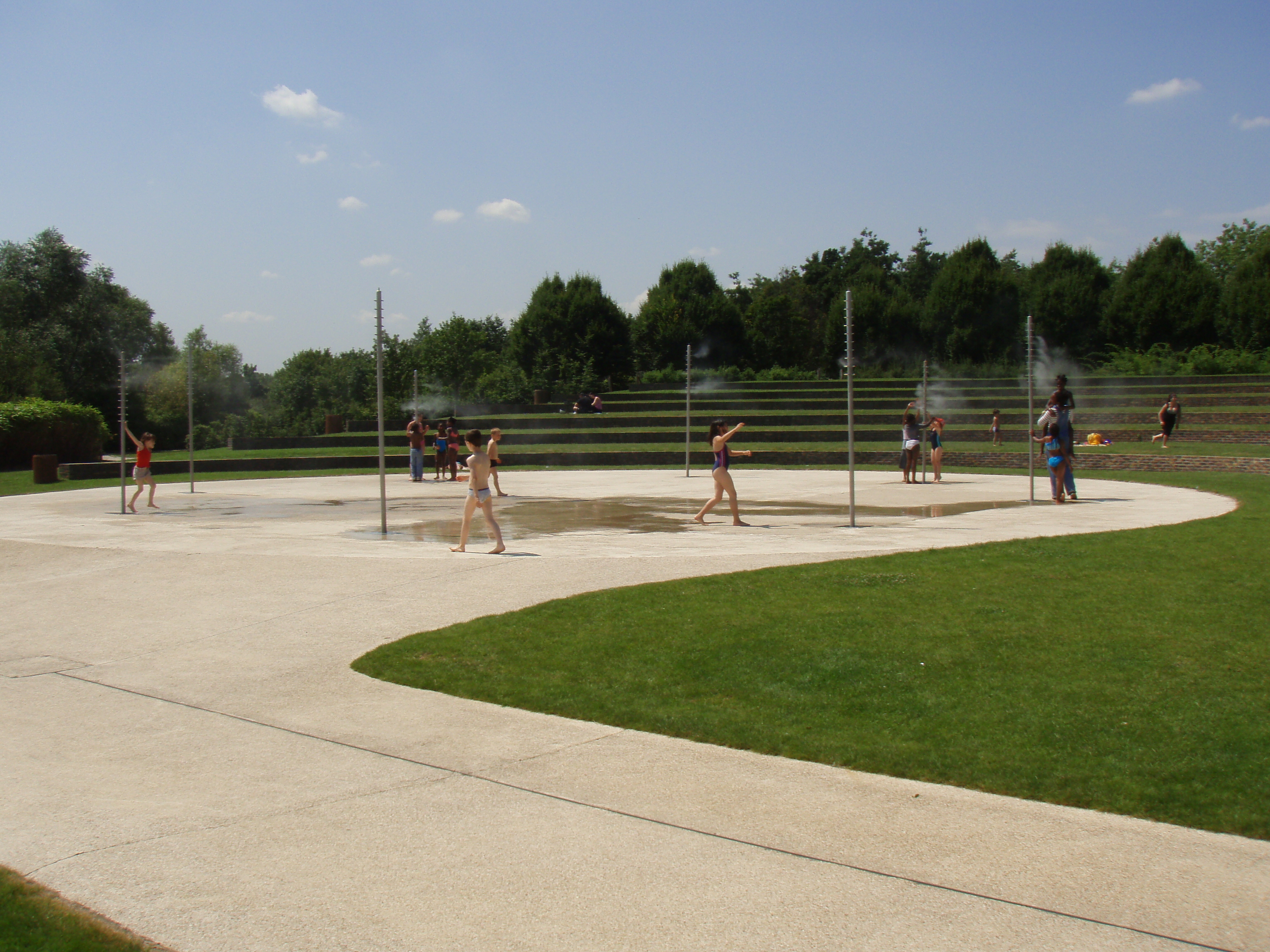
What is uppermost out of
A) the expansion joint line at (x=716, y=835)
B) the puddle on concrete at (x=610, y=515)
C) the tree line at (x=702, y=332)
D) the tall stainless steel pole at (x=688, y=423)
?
the tree line at (x=702, y=332)

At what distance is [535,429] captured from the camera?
42.0 meters

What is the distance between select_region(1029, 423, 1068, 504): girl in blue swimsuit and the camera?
18.0 metres

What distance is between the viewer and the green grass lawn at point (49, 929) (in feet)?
10.5

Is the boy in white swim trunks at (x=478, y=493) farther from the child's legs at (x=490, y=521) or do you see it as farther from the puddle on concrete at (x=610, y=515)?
the puddle on concrete at (x=610, y=515)

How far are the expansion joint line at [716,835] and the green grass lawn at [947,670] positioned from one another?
109 cm

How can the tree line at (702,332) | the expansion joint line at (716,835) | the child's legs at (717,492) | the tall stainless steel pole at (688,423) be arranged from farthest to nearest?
the tree line at (702,332) → the tall stainless steel pole at (688,423) → the child's legs at (717,492) → the expansion joint line at (716,835)

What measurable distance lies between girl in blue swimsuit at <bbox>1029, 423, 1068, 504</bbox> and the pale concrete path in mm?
13017

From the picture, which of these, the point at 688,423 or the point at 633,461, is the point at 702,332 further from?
the point at 688,423

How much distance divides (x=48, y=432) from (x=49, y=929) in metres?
39.0

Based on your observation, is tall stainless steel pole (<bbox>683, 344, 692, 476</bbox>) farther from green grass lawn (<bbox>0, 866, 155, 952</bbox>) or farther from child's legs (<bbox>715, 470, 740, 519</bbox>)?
green grass lawn (<bbox>0, 866, 155, 952</bbox>)

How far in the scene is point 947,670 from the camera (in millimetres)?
6520

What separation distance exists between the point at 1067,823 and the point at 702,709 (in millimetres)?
2247

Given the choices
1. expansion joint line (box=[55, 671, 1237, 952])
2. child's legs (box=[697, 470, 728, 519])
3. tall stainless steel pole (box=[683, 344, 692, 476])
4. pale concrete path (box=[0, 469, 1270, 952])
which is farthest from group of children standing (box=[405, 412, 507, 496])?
expansion joint line (box=[55, 671, 1237, 952])

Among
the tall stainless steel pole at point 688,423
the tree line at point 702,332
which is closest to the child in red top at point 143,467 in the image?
the tall stainless steel pole at point 688,423
